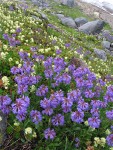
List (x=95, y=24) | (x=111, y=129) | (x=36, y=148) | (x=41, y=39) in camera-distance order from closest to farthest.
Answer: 1. (x=36, y=148)
2. (x=111, y=129)
3. (x=41, y=39)
4. (x=95, y=24)

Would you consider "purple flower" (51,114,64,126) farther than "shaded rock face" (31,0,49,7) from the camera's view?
No

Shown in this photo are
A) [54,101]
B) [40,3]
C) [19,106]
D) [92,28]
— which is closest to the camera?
[19,106]

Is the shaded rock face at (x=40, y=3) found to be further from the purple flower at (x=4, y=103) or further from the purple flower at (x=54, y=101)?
the purple flower at (x=4, y=103)

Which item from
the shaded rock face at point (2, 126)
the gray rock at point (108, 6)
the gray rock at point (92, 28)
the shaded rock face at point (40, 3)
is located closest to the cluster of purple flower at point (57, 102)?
the shaded rock face at point (2, 126)

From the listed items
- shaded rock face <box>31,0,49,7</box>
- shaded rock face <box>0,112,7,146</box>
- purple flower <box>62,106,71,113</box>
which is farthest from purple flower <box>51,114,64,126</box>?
shaded rock face <box>31,0,49,7</box>

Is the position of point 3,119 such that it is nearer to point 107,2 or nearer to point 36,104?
point 36,104

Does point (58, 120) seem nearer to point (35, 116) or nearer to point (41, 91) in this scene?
point (35, 116)

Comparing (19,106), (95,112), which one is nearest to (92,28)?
(95,112)

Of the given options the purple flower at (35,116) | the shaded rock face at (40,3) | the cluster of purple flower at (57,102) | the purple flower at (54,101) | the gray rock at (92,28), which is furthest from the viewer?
the shaded rock face at (40,3)

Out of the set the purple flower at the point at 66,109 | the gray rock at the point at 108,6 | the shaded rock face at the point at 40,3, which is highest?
the purple flower at the point at 66,109

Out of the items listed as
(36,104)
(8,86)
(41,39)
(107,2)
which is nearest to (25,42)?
(41,39)

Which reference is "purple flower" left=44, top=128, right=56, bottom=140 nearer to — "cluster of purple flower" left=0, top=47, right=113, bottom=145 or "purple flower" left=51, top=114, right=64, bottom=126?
"cluster of purple flower" left=0, top=47, right=113, bottom=145
